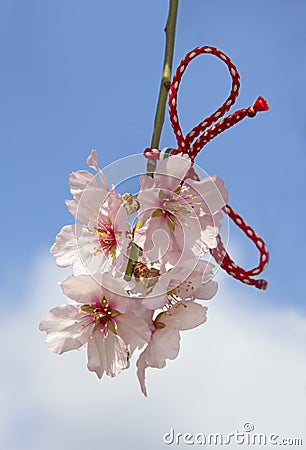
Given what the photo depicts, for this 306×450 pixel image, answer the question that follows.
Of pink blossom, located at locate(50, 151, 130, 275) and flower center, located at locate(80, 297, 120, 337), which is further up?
pink blossom, located at locate(50, 151, 130, 275)

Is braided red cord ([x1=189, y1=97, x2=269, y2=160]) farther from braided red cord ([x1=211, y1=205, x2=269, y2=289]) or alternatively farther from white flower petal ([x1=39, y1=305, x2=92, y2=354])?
white flower petal ([x1=39, y1=305, x2=92, y2=354])

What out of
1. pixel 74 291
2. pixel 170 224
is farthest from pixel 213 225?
pixel 74 291

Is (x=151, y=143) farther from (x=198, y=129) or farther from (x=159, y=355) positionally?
(x=159, y=355)

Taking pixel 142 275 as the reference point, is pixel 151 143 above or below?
above

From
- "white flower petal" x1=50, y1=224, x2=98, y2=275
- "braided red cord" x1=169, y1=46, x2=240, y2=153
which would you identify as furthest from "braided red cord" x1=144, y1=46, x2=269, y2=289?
"white flower petal" x1=50, y1=224, x2=98, y2=275

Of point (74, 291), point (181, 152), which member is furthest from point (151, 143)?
point (74, 291)

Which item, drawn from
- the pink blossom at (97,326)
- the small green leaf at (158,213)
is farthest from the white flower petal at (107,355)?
the small green leaf at (158,213)
